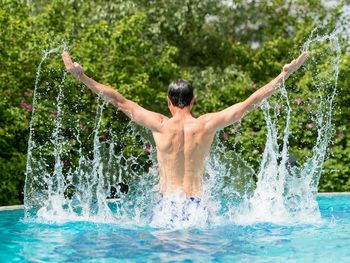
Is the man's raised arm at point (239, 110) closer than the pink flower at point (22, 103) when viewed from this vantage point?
Yes

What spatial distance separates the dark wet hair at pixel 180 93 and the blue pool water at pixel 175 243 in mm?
939

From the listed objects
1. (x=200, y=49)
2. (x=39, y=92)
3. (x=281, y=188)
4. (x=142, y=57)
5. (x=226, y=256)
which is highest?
(x=200, y=49)

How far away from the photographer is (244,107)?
529cm

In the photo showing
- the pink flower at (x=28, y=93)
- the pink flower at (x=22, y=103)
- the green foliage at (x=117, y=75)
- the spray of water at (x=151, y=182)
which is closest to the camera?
the spray of water at (x=151, y=182)

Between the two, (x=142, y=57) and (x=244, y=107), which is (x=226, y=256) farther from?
(x=142, y=57)

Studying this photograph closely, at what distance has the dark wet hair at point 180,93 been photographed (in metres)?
5.09

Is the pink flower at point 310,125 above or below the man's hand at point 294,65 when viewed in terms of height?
above

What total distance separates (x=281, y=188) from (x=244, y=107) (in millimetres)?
1827

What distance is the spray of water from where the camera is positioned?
5.90 meters

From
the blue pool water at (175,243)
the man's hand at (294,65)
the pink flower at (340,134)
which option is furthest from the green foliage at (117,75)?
the man's hand at (294,65)

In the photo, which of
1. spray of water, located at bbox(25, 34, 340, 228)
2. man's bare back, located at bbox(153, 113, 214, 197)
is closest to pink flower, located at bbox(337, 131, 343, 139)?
spray of water, located at bbox(25, 34, 340, 228)

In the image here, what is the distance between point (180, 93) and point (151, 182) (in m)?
3.06

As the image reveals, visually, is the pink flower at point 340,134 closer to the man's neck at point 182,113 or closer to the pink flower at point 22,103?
the pink flower at point 22,103

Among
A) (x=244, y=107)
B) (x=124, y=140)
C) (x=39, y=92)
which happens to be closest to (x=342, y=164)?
(x=124, y=140)
